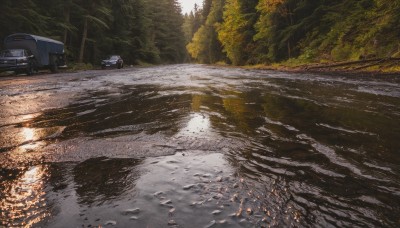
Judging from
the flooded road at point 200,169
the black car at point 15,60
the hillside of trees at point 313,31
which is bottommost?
the flooded road at point 200,169

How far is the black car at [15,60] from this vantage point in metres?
18.2

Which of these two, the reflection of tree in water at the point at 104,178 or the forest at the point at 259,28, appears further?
the forest at the point at 259,28

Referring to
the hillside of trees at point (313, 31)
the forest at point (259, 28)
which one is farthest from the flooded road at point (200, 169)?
the forest at point (259, 28)

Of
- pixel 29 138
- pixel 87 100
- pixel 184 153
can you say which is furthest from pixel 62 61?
pixel 184 153

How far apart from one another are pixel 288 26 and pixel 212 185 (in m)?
29.8

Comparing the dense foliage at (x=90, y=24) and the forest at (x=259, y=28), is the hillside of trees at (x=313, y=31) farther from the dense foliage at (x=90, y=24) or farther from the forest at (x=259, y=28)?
the dense foliage at (x=90, y=24)

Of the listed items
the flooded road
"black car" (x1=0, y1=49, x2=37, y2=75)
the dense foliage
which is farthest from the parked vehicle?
the flooded road

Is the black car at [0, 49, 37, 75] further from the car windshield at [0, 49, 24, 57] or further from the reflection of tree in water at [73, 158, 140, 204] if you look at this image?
the reflection of tree in water at [73, 158, 140, 204]

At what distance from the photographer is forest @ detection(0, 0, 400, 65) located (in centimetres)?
2000

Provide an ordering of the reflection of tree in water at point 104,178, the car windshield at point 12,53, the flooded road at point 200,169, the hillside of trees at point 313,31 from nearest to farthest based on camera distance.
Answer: the flooded road at point 200,169 < the reflection of tree in water at point 104,178 < the hillside of trees at point 313,31 < the car windshield at point 12,53

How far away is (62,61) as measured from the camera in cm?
2606

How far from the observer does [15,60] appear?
60.1 feet

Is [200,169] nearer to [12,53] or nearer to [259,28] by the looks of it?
[12,53]

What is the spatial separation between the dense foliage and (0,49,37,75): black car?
173 inches
